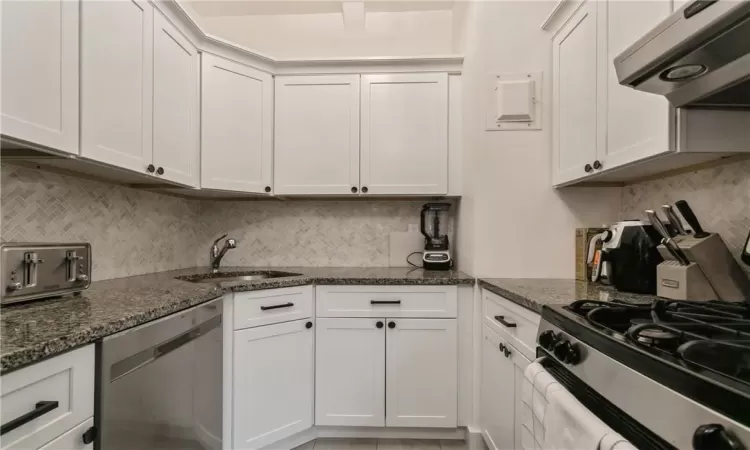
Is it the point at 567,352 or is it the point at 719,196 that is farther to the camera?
the point at 719,196

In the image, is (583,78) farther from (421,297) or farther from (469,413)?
(469,413)

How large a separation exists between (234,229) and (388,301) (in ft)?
4.43

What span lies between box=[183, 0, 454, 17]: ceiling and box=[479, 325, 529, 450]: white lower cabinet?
2.27 m

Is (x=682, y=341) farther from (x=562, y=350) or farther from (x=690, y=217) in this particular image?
(x=690, y=217)

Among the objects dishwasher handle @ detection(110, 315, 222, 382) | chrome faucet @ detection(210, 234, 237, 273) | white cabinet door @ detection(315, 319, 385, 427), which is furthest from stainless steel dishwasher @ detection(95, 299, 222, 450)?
chrome faucet @ detection(210, 234, 237, 273)

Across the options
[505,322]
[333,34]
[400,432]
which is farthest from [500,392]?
[333,34]

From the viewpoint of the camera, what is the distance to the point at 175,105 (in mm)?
1969

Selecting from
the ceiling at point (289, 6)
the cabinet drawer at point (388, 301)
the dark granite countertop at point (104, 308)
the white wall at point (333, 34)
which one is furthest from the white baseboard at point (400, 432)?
the ceiling at point (289, 6)

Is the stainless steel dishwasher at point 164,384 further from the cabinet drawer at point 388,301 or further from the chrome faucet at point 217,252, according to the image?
the chrome faucet at point 217,252

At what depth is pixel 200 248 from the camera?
9.21 ft

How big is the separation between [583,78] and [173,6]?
194cm

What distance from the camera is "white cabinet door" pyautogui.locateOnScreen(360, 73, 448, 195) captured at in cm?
248

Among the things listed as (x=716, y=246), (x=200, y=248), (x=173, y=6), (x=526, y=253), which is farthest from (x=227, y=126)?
(x=716, y=246)

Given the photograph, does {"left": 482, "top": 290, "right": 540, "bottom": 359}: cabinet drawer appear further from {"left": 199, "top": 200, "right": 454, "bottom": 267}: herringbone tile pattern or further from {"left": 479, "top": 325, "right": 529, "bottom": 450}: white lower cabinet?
{"left": 199, "top": 200, "right": 454, "bottom": 267}: herringbone tile pattern
